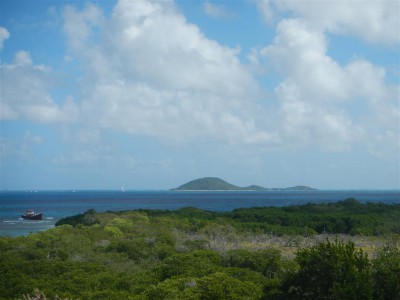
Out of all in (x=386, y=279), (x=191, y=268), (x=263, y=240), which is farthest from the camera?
(x=263, y=240)

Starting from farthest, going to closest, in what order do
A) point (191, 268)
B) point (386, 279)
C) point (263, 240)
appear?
1. point (263, 240)
2. point (191, 268)
3. point (386, 279)

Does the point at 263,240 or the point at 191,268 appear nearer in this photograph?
the point at 191,268

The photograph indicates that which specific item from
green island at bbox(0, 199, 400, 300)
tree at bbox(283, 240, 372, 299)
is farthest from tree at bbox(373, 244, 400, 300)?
tree at bbox(283, 240, 372, 299)

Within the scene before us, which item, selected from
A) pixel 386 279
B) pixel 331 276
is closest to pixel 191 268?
pixel 331 276

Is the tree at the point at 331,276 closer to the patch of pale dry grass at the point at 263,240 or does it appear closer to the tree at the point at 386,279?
the tree at the point at 386,279

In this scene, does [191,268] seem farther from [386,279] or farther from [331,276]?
[386,279]

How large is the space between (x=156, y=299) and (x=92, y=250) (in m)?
14.0

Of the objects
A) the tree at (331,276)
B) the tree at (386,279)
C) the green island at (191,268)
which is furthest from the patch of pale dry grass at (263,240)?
the tree at (386,279)

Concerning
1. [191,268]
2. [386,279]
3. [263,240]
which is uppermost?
[386,279]

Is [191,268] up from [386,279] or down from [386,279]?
down

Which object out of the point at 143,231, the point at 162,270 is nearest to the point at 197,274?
the point at 162,270

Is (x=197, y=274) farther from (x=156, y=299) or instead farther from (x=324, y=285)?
(x=324, y=285)

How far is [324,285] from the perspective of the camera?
499 inches

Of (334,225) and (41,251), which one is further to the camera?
(334,225)
